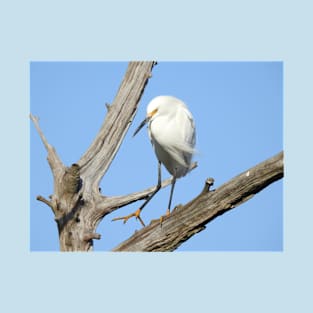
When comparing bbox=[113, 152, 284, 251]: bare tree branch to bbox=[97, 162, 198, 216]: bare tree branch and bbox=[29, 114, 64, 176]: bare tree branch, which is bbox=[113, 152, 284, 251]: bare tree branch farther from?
bbox=[29, 114, 64, 176]: bare tree branch

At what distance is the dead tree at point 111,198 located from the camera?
318 centimetres

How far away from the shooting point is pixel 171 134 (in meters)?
3.87

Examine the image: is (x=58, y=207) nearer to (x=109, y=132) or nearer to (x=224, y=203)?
(x=109, y=132)

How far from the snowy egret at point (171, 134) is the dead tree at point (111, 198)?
199 mm

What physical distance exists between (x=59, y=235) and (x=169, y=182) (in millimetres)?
1014

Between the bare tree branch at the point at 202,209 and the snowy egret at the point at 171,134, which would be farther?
the snowy egret at the point at 171,134

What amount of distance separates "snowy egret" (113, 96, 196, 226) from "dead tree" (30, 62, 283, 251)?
0.20 meters

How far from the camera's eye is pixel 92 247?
405 centimetres

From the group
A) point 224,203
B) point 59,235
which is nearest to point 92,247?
point 59,235

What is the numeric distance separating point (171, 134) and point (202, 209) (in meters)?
0.89

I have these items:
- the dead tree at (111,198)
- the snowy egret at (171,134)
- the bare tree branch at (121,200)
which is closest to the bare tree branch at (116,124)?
the dead tree at (111,198)

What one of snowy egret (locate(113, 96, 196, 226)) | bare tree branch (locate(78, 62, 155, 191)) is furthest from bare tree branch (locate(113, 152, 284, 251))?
bare tree branch (locate(78, 62, 155, 191))

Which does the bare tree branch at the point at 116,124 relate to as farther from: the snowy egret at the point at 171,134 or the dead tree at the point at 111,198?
the snowy egret at the point at 171,134

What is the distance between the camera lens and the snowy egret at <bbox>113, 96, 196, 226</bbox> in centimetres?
377
